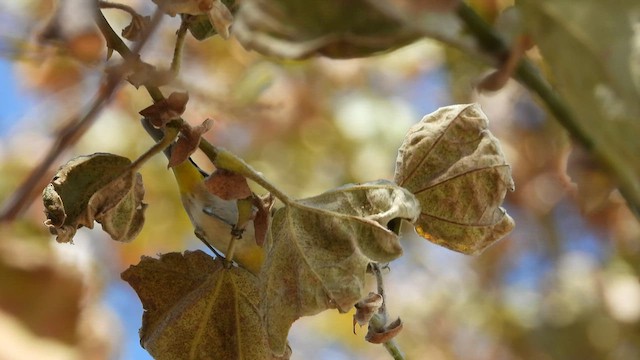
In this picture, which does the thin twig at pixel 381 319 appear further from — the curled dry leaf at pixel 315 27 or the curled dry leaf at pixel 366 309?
the curled dry leaf at pixel 315 27

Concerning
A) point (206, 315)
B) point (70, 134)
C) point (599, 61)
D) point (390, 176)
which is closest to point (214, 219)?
point (206, 315)

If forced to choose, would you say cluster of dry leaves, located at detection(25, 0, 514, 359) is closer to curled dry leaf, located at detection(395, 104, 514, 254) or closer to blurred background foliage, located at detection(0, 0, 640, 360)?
curled dry leaf, located at detection(395, 104, 514, 254)

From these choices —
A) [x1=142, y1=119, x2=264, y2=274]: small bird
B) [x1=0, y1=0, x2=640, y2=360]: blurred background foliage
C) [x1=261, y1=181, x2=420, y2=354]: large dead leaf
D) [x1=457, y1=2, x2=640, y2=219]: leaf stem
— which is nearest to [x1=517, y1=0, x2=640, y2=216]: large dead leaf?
[x1=457, y1=2, x2=640, y2=219]: leaf stem

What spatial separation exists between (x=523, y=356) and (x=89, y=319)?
4.87 ft

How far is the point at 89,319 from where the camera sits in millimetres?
893

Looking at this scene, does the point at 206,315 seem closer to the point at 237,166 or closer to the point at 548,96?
the point at 237,166

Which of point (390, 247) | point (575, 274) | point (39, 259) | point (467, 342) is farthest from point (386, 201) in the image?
point (467, 342)

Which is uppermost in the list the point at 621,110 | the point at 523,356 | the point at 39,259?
the point at 523,356

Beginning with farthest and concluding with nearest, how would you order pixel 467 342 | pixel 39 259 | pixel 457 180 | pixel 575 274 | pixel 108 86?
pixel 467 342, pixel 575 274, pixel 39 259, pixel 457 180, pixel 108 86

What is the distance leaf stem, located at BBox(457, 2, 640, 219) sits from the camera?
0.61 metres

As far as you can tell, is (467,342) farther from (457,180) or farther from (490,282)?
(457,180)

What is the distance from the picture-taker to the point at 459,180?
2.31 feet

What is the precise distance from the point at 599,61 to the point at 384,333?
0.80 ft

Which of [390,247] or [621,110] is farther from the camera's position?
[390,247]
